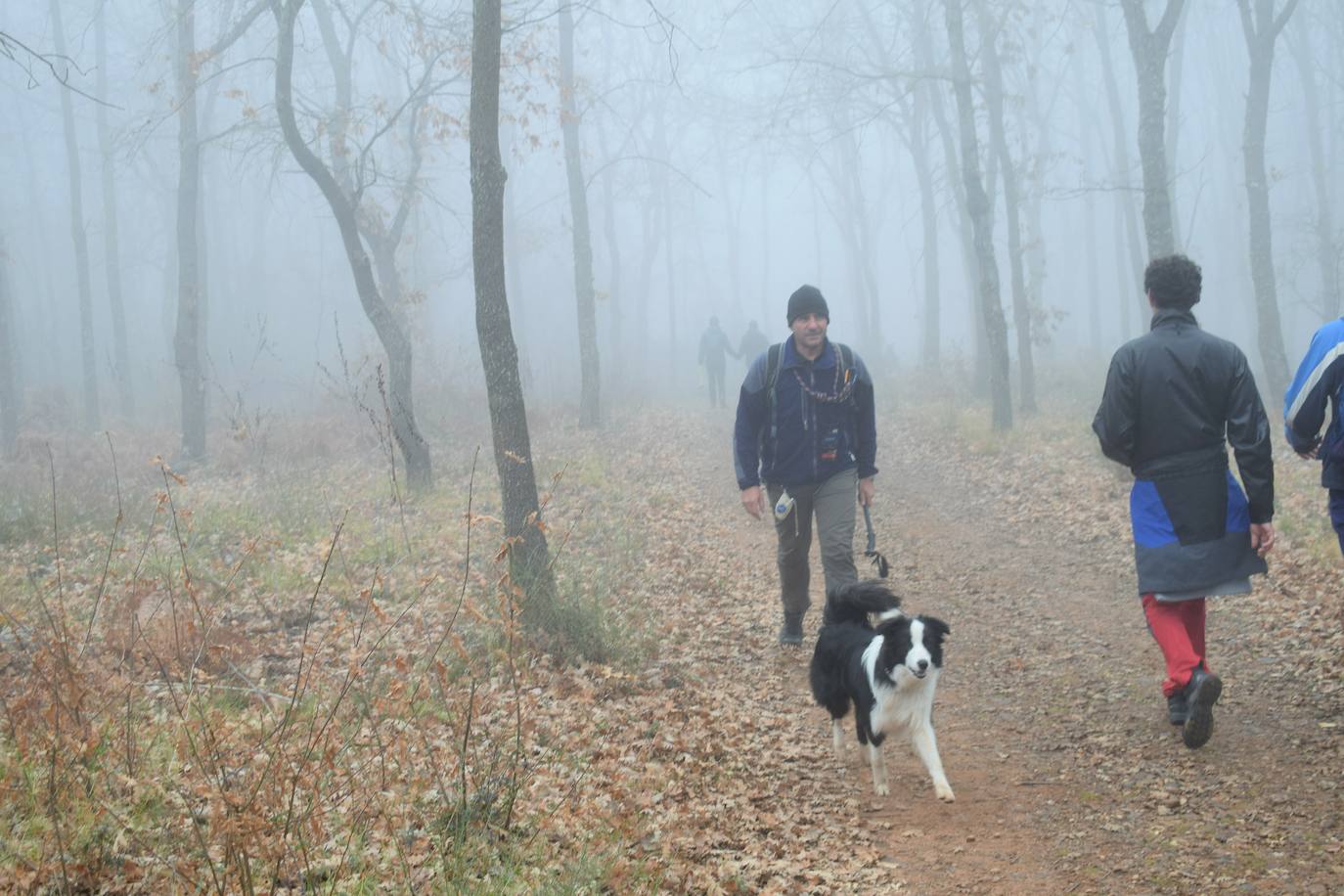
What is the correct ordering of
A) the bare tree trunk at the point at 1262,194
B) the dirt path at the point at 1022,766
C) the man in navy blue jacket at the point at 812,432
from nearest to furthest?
1. the dirt path at the point at 1022,766
2. the man in navy blue jacket at the point at 812,432
3. the bare tree trunk at the point at 1262,194

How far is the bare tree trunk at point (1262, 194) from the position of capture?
53.6 ft

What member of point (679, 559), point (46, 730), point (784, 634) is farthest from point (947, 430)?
point (46, 730)

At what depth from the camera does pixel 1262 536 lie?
16.0ft

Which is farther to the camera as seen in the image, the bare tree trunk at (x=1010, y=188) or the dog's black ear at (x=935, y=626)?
the bare tree trunk at (x=1010, y=188)

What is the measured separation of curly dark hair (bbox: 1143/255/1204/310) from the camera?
16.7 feet

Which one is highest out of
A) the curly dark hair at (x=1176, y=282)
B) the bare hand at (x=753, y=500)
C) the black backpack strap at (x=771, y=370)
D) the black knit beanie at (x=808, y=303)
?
the black knit beanie at (x=808, y=303)

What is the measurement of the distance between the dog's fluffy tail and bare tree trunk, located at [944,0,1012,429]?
11.7 m

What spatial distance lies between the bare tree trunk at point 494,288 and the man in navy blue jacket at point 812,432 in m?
1.65

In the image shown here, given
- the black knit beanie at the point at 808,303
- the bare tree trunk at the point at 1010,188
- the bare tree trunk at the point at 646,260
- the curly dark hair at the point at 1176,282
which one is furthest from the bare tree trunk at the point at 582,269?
the curly dark hair at the point at 1176,282

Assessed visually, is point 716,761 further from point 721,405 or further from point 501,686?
point 721,405

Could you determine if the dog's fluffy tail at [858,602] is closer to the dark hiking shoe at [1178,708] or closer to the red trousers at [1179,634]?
the red trousers at [1179,634]

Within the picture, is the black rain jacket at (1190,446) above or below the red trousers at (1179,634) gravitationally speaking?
above

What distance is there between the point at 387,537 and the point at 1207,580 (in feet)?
23.4

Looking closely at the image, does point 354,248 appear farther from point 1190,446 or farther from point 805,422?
point 1190,446
